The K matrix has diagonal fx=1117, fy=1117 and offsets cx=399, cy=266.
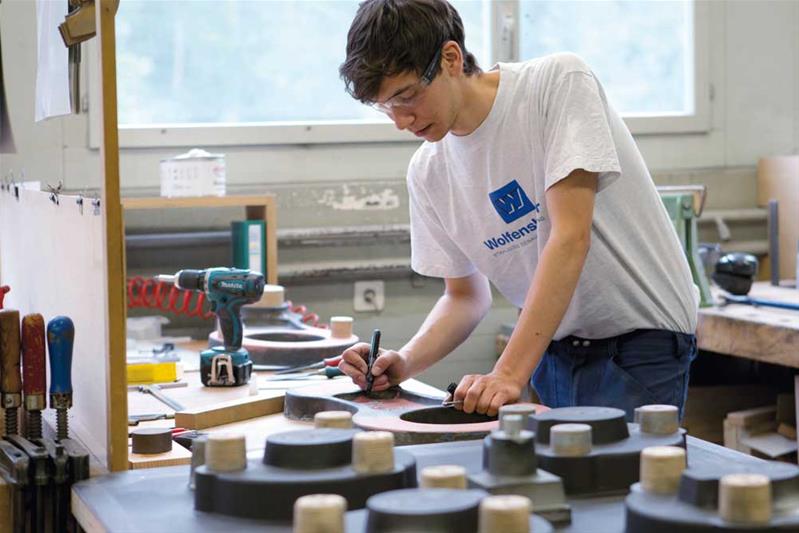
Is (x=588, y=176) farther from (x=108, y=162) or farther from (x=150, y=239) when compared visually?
(x=150, y=239)

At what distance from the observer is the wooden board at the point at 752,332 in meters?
2.66

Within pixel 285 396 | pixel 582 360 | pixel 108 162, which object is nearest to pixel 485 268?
pixel 582 360

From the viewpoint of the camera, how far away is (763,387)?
3385 millimetres

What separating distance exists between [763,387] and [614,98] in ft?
3.62

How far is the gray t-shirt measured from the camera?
1.75 metres

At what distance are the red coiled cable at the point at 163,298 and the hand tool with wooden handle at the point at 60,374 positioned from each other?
163cm

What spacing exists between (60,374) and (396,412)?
1.52ft

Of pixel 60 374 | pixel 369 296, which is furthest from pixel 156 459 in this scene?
pixel 369 296

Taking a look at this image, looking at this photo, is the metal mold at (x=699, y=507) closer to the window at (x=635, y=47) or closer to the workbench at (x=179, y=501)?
the workbench at (x=179, y=501)

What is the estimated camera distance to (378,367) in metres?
1.73

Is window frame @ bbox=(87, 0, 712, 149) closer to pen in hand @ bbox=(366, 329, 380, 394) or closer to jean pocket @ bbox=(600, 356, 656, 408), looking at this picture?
pen in hand @ bbox=(366, 329, 380, 394)

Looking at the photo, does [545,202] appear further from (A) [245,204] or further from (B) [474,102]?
(A) [245,204]

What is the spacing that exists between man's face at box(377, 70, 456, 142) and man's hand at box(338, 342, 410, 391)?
36 centimetres

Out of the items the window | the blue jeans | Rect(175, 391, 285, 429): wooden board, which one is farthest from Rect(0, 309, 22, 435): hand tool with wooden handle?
the window
